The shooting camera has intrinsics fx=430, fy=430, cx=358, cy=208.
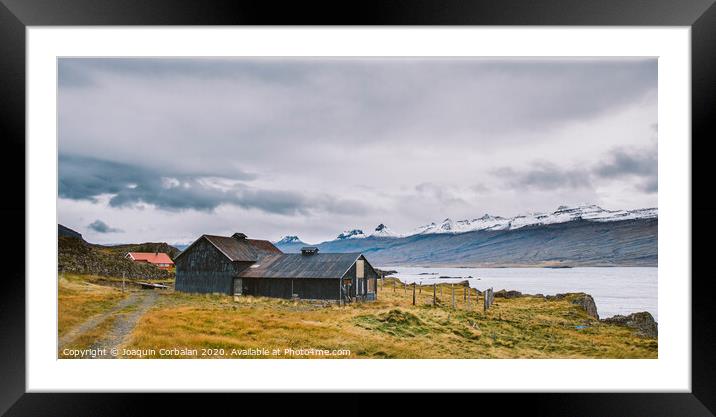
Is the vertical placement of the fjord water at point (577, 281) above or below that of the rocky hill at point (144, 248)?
below

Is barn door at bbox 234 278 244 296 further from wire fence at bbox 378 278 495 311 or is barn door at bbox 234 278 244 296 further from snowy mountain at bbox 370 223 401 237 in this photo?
snowy mountain at bbox 370 223 401 237

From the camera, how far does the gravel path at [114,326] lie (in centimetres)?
549

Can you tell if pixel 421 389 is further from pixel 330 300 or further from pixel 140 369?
pixel 140 369

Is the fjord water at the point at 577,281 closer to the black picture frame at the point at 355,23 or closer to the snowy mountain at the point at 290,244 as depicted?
the black picture frame at the point at 355,23

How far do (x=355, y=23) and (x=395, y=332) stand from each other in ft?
13.0

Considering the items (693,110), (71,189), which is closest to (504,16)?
(693,110)

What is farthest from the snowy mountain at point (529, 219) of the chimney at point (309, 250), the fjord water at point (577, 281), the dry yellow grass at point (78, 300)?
the dry yellow grass at point (78, 300)

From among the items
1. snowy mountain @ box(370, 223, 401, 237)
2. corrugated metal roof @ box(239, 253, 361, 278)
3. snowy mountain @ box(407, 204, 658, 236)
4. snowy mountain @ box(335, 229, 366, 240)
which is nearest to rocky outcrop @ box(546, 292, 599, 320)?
snowy mountain @ box(407, 204, 658, 236)

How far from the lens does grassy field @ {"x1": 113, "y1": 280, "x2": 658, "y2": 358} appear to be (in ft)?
18.2

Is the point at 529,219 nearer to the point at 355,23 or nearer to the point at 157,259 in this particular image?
the point at 355,23

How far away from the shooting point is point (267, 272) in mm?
7184

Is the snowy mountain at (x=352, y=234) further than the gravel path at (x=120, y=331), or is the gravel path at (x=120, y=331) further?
the snowy mountain at (x=352, y=234)

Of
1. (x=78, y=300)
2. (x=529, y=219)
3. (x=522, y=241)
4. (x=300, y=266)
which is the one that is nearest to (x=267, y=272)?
(x=300, y=266)

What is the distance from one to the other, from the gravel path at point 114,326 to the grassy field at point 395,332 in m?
0.11
